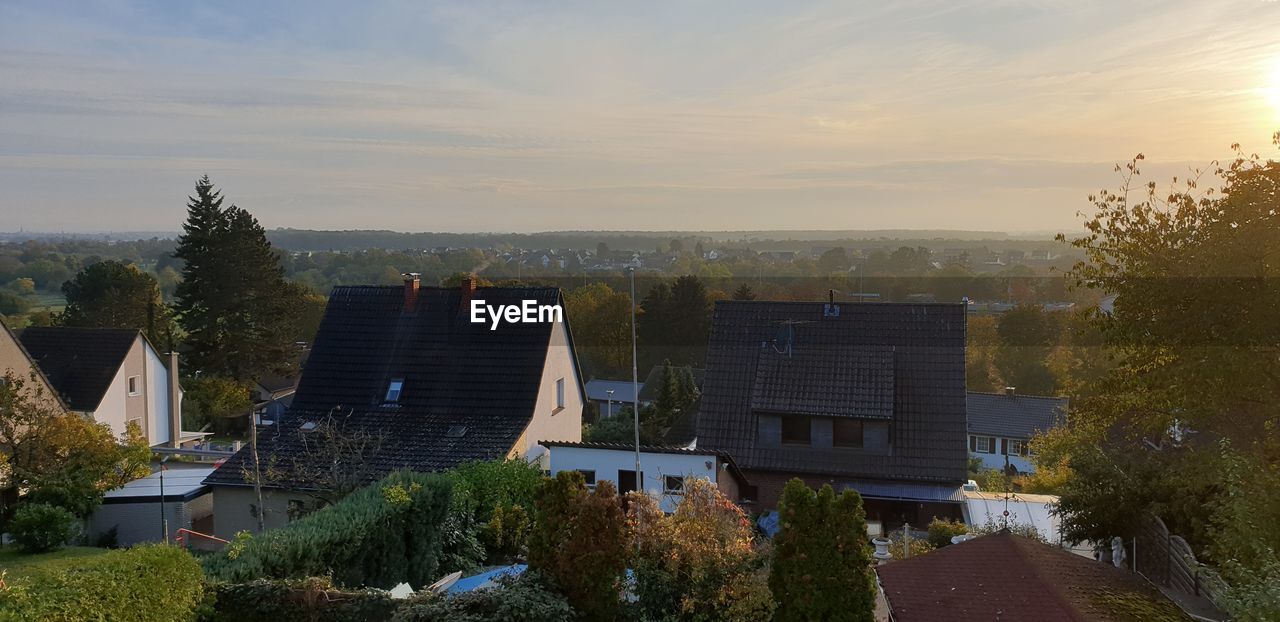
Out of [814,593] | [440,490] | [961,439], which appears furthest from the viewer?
[961,439]

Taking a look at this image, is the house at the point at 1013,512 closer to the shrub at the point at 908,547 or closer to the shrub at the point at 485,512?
the shrub at the point at 908,547

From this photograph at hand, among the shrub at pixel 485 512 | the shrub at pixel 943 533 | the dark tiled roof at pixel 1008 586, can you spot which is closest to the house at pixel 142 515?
the shrub at pixel 485 512

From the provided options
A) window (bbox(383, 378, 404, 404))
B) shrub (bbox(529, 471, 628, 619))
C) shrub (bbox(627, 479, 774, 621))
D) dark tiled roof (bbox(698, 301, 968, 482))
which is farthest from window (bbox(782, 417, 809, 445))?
shrub (bbox(529, 471, 628, 619))

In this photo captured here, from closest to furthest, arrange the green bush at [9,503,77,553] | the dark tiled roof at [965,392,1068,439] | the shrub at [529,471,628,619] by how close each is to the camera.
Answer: the shrub at [529,471,628,619] → the green bush at [9,503,77,553] → the dark tiled roof at [965,392,1068,439]

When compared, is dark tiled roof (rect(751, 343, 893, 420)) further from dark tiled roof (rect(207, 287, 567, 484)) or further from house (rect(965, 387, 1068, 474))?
house (rect(965, 387, 1068, 474))

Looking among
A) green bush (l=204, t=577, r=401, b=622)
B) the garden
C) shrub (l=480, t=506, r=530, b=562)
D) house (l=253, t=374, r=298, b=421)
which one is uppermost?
the garden

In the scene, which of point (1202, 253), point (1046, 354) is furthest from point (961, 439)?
point (1046, 354)

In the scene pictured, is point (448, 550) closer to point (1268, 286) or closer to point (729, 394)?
point (729, 394)
